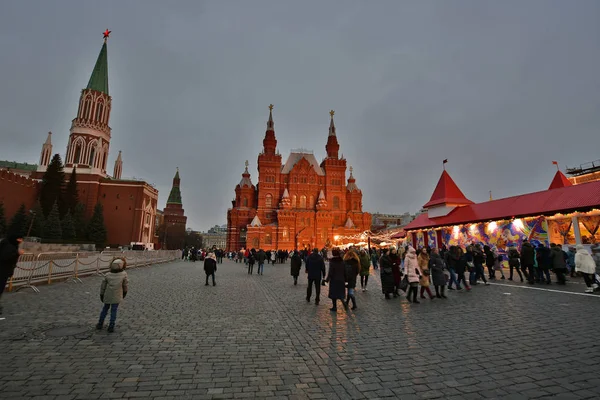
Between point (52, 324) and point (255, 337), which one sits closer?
point (255, 337)

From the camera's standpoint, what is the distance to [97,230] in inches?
1866

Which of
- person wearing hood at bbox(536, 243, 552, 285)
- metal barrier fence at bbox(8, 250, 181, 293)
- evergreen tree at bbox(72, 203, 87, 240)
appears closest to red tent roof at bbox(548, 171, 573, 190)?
person wearing hood at bbox(536, 243, 552, 285)

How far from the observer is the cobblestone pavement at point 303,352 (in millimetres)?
3389

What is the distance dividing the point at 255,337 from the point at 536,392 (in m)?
4.00

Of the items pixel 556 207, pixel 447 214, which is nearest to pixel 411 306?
pixel 556 207

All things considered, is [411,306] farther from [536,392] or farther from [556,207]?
[556,207]

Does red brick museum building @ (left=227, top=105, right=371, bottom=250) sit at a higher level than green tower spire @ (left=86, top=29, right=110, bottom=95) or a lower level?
lower

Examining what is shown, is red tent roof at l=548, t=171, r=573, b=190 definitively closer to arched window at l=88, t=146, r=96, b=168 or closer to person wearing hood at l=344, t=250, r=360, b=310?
person wearing hood at l=344, t=250, r=360, b=310

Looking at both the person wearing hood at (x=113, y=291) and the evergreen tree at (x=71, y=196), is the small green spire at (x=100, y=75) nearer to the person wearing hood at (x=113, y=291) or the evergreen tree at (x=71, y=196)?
the evergreen tree at (x=71, y=196)

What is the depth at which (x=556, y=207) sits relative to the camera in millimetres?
15492

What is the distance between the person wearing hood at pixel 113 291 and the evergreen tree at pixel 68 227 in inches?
1810

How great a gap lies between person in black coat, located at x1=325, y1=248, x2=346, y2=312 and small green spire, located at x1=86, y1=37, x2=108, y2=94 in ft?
228

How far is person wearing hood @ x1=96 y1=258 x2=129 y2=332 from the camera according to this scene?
5.70 meters

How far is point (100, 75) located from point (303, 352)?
7422 centimetres
